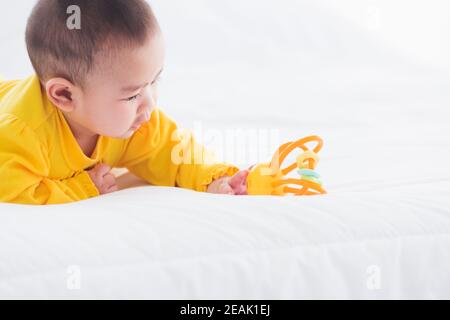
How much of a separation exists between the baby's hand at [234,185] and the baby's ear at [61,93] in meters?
0.28

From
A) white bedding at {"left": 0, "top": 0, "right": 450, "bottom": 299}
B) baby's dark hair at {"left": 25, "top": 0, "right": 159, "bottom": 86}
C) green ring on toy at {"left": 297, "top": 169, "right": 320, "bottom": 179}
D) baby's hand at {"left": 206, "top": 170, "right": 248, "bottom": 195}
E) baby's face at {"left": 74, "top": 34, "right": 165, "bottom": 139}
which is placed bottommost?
white bedding at {"left": 0, "top": 0, "right": 450, "bottom": 299}

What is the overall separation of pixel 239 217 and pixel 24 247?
0.26 meters

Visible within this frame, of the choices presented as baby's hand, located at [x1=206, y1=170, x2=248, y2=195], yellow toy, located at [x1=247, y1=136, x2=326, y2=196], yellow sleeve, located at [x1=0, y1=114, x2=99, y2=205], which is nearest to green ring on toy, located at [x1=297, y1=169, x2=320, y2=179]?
yellow toy, located at [x1=247, y1=136, x2=326, y2=196]

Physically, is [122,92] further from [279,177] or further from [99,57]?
[279,177]

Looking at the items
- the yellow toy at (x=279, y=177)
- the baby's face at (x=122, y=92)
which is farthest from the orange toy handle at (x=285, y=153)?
the baby's face at (x=122, y=92)

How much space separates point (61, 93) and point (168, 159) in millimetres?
255

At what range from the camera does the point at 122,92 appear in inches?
44.8

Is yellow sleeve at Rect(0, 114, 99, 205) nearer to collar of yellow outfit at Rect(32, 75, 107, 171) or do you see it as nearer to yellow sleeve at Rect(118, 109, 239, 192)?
collar of yellow outfit at Rect(32, 75, 107, 171)

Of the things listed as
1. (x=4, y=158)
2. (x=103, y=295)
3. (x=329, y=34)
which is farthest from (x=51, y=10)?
(x=329, y=34)

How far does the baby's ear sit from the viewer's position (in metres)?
1.14

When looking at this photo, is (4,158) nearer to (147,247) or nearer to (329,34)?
(147,247)

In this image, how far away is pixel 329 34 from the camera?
2084 millimetres

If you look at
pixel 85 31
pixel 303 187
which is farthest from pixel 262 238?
pixel 85 31
